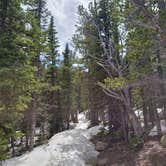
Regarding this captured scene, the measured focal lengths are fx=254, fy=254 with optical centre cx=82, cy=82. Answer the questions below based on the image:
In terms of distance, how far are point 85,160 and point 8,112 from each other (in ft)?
Answer: 25.8

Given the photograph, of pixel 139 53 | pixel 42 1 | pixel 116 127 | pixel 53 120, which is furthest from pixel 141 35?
pixel 53 120

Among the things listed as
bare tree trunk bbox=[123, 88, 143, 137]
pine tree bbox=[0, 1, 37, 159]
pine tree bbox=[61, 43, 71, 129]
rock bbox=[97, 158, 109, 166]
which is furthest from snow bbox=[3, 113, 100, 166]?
pine tree bbox=[61, 43, 71, 129]

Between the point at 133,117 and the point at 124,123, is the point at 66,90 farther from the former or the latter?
the point at 133,117

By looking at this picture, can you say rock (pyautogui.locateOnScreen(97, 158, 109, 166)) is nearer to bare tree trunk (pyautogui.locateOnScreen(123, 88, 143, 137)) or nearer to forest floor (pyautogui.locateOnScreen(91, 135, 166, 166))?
forest floor (pyautogui.locateOnScreen(91, 135, 166, 166))

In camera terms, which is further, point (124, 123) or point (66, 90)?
point (66, 90)

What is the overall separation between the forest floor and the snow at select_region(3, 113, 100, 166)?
1.01 meters

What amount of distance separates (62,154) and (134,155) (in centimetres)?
445

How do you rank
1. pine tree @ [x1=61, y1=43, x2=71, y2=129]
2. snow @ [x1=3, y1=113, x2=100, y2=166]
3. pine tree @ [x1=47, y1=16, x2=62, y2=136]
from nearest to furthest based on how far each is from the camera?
snow @ [x1=3, y1=113, x2=100, y2=166] < pine tree @ [x1=47, y1=16, x2=62, y2=136] < pine tree @ [x1=61, y1=43, x2=71, y2=129]

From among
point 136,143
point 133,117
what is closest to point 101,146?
point 136,143

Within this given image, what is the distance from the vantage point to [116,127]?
68.5 ft

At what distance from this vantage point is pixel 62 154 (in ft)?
52.5

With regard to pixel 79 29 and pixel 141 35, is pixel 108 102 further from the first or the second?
pixel 141 35

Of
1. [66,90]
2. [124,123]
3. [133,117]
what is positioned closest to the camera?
[133,117]

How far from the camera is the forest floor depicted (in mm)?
13773
